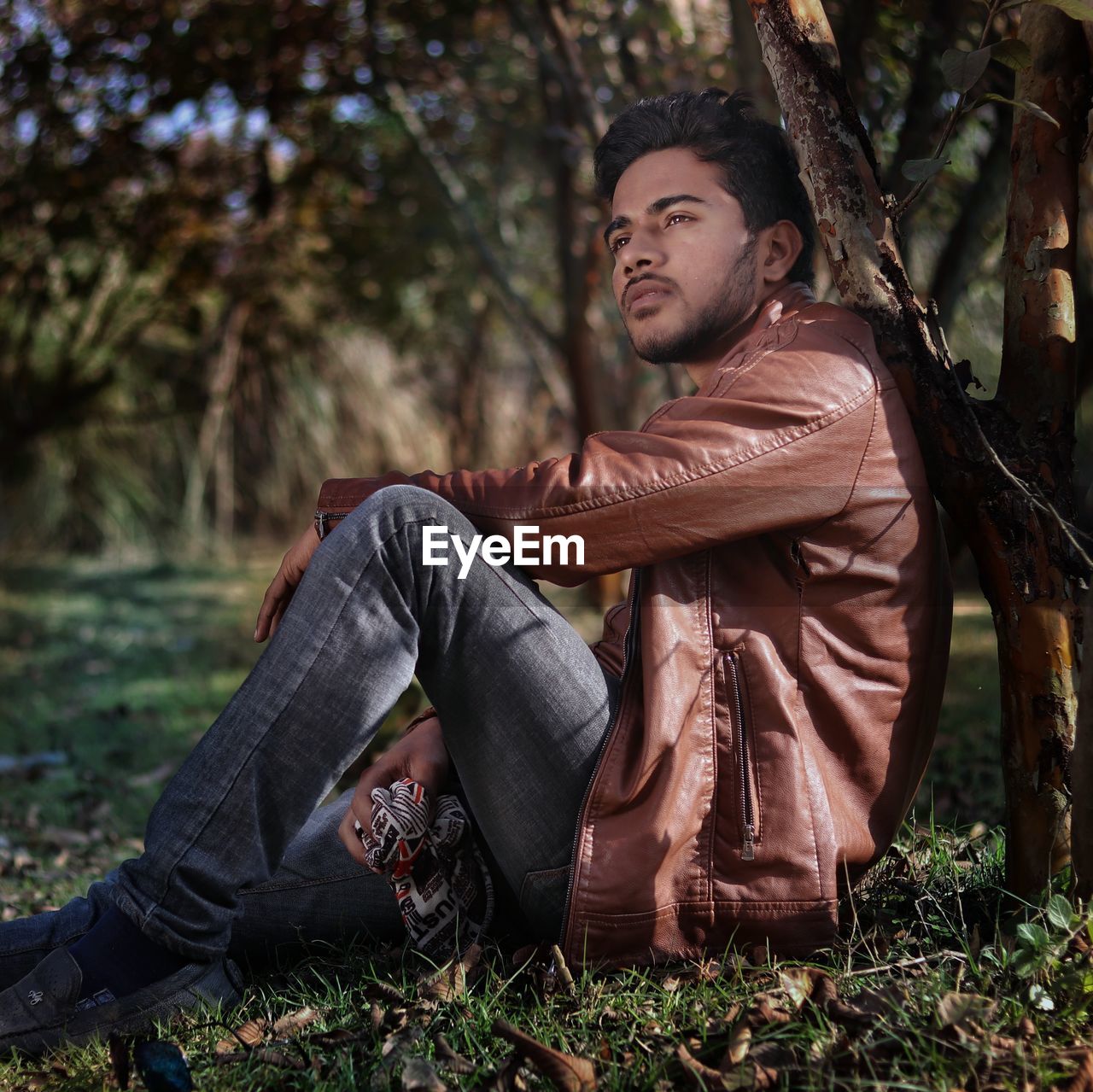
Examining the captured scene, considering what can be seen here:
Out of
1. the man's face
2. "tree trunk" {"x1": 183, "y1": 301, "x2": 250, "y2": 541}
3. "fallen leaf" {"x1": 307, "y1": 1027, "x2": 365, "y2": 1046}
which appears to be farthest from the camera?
"tree trunk" {"x1": 183, "y1": 301, "x2": 250, "y2": 541}

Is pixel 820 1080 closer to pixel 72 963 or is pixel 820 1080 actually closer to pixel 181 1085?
pixel 181 1085

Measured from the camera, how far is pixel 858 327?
2.09m

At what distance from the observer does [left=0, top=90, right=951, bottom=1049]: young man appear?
6.21 feet

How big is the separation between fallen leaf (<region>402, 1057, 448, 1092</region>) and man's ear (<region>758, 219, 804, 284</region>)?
5.02 ft

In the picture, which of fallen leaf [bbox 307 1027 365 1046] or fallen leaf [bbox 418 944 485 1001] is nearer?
fallen leaf [bbox 307 1027 365 1046]

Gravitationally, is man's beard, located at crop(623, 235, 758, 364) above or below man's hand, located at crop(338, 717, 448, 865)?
above

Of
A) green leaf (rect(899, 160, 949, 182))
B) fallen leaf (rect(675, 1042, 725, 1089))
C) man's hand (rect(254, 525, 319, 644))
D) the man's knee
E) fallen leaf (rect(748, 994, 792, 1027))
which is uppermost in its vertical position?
green leaf (rect(899, 160, 949, 182))

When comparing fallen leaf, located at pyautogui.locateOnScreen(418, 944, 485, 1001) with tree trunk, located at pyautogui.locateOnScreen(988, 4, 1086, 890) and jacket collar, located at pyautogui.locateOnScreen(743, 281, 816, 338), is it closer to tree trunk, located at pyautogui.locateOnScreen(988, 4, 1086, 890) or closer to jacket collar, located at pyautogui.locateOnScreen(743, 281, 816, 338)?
tree trunk, located at pyautogui.locateOnScreen(988, 4, 1086, 890)

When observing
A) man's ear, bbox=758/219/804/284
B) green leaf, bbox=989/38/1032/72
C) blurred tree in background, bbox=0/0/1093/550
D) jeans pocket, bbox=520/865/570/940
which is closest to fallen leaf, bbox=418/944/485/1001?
jeans pocket, bbox=520/865/570/940

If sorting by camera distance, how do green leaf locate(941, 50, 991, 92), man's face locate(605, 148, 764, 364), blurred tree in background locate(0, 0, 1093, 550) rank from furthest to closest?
blurred tree in background locate(0, 0, 1093, 550) → man's face locate(605, 148, 764, 364) → green leaf locate(941, 50, 991, 92)

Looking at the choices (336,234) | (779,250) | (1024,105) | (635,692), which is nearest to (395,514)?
(635,692)

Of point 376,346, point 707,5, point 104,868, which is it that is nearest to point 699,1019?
point 104,868

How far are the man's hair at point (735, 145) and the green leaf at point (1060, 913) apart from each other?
1.25 meters

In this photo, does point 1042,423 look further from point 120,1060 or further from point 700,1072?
point 120,1060
